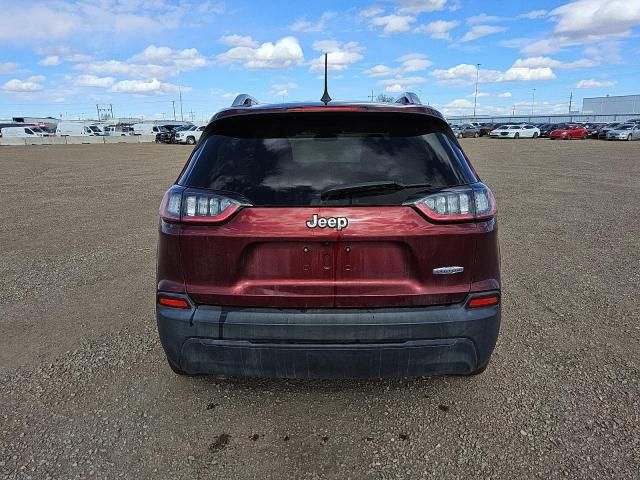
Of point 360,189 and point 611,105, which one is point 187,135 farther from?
point 611,105

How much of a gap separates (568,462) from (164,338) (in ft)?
6.93

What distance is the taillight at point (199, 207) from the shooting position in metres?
2.15

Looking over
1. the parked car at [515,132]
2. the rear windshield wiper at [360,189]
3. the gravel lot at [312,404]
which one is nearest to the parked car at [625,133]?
the parked car at [515,132]

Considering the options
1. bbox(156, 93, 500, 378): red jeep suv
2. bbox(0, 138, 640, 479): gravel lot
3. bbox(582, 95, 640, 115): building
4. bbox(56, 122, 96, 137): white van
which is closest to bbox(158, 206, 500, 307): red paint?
bbox(156, 93, 500, 378): red jeep suv

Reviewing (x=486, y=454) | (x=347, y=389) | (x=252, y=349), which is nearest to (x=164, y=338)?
(x=252, y=349)

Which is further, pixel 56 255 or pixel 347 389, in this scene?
pixel 56 255

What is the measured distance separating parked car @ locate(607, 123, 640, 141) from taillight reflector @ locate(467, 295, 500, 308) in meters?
46.2

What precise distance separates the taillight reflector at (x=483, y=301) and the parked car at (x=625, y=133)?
46.2m

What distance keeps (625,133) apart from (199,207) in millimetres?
47244

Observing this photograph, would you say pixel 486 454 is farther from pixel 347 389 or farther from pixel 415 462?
pixel 347 389

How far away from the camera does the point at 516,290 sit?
4438 millimetres

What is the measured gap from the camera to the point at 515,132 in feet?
161

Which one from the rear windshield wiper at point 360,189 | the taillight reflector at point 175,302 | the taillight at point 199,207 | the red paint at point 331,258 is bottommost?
the taillight reflector at point 175,302

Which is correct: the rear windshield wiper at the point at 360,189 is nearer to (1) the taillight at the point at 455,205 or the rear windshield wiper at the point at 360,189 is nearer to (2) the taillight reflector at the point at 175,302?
(1) the taillight at the point at 455,205
